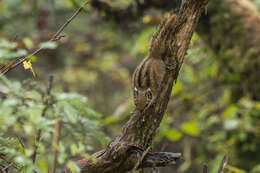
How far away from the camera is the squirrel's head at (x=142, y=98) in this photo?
64.5 inches

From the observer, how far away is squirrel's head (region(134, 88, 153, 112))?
164 cm

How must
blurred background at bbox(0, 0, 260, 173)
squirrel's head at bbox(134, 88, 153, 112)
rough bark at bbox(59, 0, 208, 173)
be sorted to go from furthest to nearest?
blurred background at bbox(0, 0, 260, 173), squirrel's head at bbox(134, 88, 153, 112), rough bark at bbox(59, 0, 208, 173)

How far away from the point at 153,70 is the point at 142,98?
0.60 ft

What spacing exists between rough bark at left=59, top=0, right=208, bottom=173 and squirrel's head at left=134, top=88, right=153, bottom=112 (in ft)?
0.11

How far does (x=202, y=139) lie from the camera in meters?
5.11

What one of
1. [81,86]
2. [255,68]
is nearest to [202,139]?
[255,68]

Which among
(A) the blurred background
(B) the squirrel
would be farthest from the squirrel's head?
(A) the blurred background

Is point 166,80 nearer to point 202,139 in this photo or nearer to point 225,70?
point 225,70

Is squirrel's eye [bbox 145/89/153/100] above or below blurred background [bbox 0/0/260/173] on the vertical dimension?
below

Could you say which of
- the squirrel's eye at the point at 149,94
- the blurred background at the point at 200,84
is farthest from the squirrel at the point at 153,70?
the blurred background at the point at 200,84

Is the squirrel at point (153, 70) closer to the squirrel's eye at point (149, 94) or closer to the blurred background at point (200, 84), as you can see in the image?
the squirrel's eye at point (149, 94)

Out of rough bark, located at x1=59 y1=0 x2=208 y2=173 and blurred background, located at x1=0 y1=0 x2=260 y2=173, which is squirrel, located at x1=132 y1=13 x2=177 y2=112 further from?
blurred background, located at x1=0 y1=0 x2=260 y2=173

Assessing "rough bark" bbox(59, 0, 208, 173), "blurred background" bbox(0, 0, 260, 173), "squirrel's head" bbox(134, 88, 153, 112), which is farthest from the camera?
"blurred background" bbox(0, 0, 260, 173)

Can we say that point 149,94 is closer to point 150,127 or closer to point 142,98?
point 142,98
